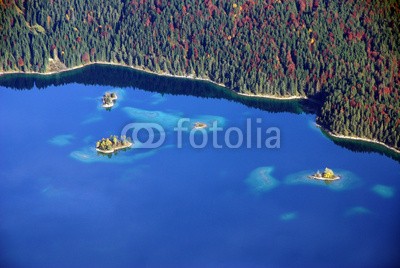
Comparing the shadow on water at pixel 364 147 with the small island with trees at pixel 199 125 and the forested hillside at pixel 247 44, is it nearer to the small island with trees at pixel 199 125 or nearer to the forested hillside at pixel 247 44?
the forested hillside at pixel 247 44

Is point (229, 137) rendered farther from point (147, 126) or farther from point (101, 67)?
point (101, 67)

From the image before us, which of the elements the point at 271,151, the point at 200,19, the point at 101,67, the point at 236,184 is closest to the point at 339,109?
the point at 271,151

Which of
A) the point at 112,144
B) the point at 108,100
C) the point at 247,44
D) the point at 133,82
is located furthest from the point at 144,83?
the point at 112,144

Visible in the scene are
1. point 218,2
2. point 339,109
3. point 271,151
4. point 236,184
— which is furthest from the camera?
point 218,2

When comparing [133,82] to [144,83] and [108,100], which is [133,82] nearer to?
[144,83]

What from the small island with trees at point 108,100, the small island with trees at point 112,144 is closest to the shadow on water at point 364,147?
the small island with trees at point 112,144
